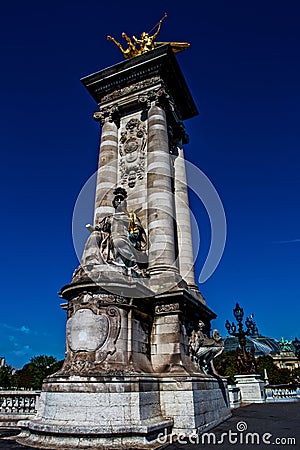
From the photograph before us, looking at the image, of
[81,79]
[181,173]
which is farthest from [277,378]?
[81,79]

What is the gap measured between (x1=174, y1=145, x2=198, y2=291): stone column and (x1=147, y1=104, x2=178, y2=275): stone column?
1.67m

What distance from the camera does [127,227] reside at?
11.9 meters

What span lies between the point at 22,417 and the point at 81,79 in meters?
14.2

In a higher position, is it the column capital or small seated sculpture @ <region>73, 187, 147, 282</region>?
the column capital

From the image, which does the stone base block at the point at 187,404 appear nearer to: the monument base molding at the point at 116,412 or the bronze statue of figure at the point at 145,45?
the monument base molding at the point at 116,412

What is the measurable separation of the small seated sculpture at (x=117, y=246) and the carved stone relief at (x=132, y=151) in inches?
86.0

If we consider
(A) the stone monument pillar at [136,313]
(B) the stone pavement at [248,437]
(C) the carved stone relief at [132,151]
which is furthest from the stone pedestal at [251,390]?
(C) the carved stone relief at [132,151]

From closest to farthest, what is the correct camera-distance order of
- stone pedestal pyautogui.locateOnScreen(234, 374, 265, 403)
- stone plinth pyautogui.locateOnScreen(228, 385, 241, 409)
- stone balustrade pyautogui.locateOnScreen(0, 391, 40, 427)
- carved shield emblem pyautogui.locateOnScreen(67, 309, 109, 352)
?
carved shield emblem pyautogui.locateOnScreen(67, 309, 109, 352) → stone balustrade pyautogui.locateOnScreen(0, 391, 40, 427) → stone plinth pyautogui.locateOnScreen(228, 385, 241, 409) → stone pedestal pyautogui.locateOnScreen(234, 374, 265, 403)

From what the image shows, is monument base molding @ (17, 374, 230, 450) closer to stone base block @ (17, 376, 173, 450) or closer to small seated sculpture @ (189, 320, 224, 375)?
stone base block @ (17, 376, 173, 450)

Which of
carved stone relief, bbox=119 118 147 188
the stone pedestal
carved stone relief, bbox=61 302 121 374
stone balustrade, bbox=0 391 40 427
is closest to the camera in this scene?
carved stone relief, bbox=61 302 121 374

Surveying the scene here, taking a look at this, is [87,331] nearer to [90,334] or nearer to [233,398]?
[90,334]

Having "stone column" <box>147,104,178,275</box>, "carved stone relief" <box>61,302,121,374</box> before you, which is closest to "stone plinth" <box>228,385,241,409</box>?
"stone column" <box>147,104,178,275</box>

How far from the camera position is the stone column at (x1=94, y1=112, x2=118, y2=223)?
568 inches

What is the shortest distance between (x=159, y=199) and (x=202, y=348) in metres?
5.24
